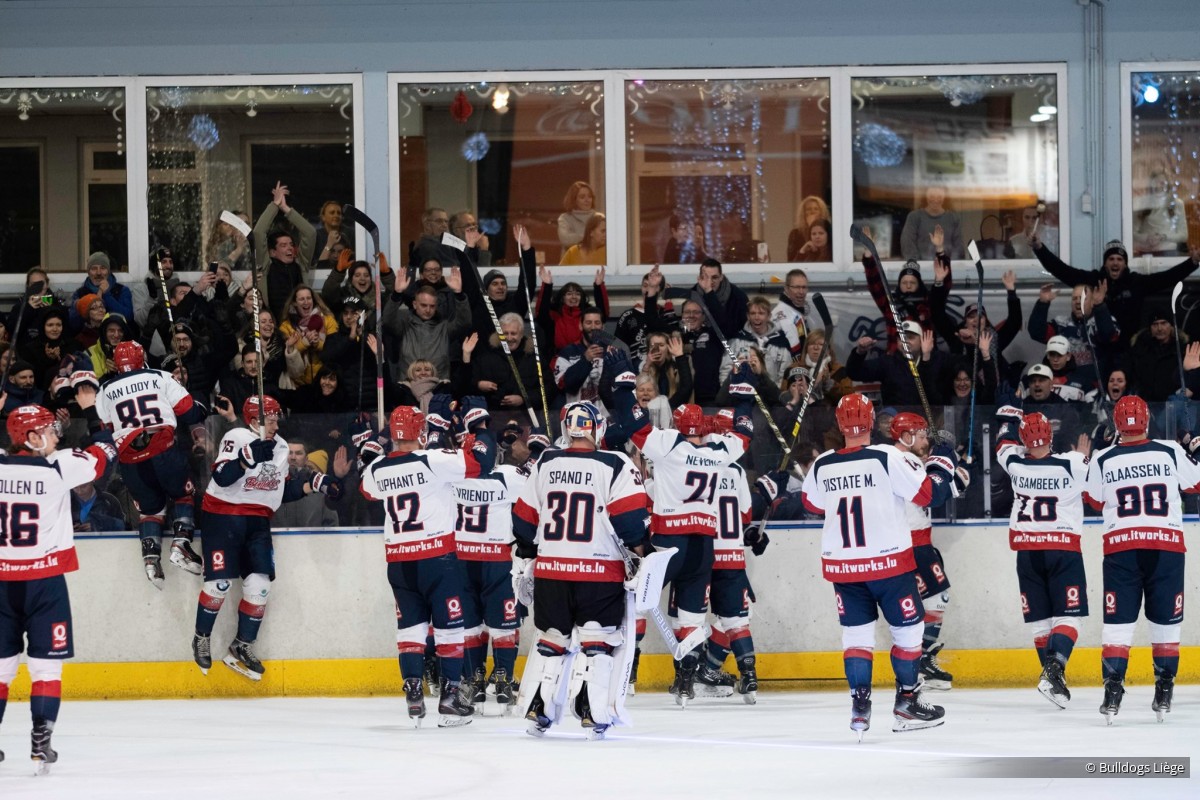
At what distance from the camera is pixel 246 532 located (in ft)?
33.9

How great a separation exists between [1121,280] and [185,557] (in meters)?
6.85

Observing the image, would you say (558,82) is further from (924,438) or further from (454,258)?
(924,438)

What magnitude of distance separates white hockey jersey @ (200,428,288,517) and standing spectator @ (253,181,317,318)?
250 centimetres

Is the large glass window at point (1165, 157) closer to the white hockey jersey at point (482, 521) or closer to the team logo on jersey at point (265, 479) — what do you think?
the white hockey jersey at point (482, 521)

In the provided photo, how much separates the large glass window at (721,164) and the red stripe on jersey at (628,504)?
6.33m

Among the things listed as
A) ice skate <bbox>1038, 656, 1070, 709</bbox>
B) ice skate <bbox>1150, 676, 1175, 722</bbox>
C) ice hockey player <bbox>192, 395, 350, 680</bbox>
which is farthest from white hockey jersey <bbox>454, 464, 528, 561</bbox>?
Result: ice skate <bbox>1150, 676, 1175, 722</bbox>

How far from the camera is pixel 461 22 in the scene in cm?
1410

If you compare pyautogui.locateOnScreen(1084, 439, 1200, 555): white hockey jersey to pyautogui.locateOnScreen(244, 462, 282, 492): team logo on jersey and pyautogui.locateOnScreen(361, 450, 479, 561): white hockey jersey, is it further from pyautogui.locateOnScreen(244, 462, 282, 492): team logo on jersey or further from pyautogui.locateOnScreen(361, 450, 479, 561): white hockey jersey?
pyautogui.locateOnScreen(244, 462, 282, 492): team logo on jersey

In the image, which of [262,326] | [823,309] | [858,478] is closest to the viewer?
[858,478]

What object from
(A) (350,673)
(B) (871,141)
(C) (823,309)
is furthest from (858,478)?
(B) (871,141)

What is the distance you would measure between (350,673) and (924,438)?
145 inches

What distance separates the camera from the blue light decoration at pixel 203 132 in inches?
561

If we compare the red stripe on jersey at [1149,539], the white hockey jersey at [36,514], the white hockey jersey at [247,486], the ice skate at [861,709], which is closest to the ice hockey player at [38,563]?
the white hockey jersey at [36,514]

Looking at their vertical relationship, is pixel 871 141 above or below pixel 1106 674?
above
